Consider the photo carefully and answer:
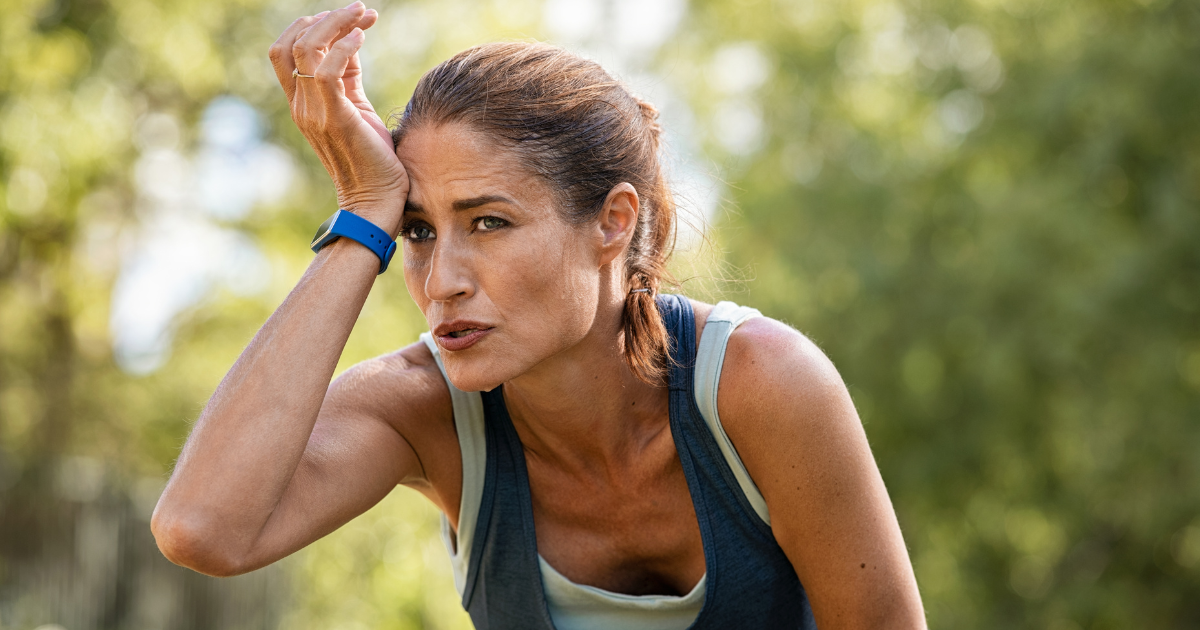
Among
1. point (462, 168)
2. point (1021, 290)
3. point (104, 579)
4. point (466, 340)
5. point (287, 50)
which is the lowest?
point (104, 579)

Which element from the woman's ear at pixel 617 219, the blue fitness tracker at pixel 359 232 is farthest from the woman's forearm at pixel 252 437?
the woman's ear at pixel 617 219

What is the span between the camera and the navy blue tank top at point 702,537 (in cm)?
259

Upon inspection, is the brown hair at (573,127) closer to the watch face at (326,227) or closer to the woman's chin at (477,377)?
the watch face at (326,227)

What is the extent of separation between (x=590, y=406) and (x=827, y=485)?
0.62 meters

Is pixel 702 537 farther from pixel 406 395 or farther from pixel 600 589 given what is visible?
pixel 406 395

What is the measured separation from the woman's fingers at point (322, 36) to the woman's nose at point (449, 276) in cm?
50

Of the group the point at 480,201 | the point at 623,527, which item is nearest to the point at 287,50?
the point at 480,201

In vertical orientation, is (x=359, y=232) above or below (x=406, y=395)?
above

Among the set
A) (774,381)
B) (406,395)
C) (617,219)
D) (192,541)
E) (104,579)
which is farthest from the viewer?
(104,579)

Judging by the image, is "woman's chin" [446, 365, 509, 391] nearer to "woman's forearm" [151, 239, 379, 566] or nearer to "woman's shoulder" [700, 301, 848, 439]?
"woman's forearm" [151, 239, 379, 566]

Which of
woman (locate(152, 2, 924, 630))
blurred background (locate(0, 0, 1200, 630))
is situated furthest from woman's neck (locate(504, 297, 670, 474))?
blurred background (locate(0, 0, 1200, 630))

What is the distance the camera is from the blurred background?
8.30 meters

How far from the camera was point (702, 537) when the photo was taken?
2.60 metres

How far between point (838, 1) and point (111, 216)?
8038mm
